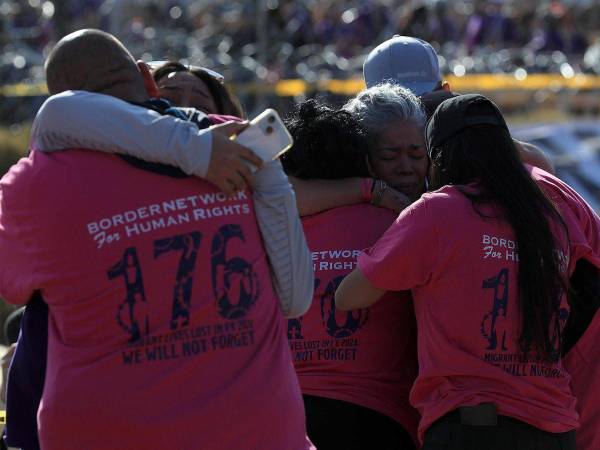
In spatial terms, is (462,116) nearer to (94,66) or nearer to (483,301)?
(483,301)

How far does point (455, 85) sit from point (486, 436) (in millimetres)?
11742

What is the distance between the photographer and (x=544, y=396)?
117 inches

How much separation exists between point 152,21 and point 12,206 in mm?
14374

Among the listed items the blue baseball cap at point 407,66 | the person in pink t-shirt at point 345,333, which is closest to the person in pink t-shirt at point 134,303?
the person in pink t-shirt at point 345,333

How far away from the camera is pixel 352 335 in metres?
3.19

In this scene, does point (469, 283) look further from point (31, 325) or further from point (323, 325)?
point (31, 325)

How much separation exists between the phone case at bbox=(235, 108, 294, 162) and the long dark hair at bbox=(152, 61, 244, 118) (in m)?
1.59

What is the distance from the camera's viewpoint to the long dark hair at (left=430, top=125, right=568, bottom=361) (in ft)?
9.66

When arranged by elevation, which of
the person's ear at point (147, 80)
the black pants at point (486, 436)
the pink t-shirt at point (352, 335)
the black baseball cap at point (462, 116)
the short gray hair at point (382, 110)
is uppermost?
the person's ear at point (147, 80)

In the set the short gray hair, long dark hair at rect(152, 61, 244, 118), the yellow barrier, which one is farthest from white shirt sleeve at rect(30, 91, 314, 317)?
the yellow barrier

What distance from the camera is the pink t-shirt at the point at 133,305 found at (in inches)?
98.6

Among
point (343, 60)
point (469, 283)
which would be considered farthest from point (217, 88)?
point (343, 60)

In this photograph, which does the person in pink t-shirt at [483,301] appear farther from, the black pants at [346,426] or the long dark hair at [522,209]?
the black pants at [346,426]

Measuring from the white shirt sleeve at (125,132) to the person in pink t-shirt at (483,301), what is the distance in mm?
641
